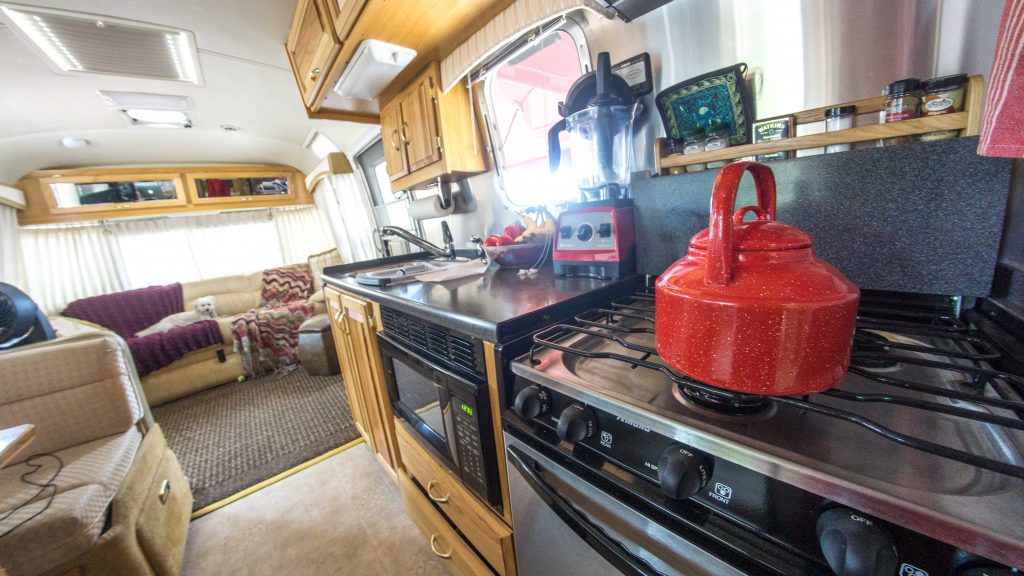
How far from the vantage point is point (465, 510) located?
0.89 m

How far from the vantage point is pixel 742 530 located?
370 mm

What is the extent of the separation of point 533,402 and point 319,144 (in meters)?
4.11

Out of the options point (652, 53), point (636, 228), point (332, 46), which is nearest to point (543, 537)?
point (636, 228)

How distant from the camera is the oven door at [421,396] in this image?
0.86 metres

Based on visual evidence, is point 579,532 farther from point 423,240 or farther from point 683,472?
point 423,240

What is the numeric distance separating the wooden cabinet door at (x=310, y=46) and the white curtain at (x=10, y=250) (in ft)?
11.2

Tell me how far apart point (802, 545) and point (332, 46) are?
1841mm

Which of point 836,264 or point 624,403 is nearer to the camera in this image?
point 624,403

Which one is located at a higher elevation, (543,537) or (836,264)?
(836,264)

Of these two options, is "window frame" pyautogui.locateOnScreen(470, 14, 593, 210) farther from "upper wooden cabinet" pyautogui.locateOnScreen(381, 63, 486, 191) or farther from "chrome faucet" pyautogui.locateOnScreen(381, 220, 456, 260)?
"chrome faucet" pyautogui.locateOnScreen(381, 220, 456, 260)

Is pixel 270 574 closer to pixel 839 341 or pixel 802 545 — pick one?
pixel 802 545

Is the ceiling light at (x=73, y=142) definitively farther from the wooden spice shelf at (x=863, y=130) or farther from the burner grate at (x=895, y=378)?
the wooden spice shelf at (x=863, y=130)

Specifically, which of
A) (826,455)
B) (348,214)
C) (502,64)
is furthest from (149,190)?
(826,455)

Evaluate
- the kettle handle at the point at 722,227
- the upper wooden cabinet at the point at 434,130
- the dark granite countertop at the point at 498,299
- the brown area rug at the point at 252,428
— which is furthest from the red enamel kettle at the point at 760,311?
the brown area rug at the point at 252,428
